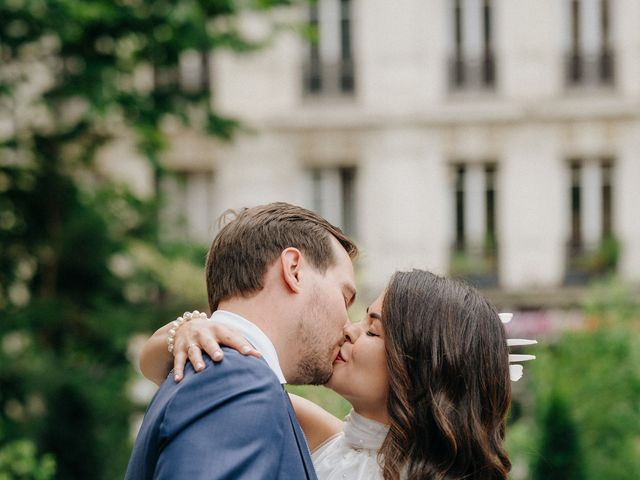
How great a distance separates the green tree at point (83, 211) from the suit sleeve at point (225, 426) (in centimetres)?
528

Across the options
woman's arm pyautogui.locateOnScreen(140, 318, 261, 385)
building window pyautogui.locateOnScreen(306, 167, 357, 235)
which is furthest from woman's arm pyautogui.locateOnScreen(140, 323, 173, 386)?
building window pyautogui.locateOnScreen(306, 167, 357, 235)

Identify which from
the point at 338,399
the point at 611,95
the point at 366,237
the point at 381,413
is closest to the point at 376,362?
the point at 381,413

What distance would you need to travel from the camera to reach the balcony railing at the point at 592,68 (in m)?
18.8

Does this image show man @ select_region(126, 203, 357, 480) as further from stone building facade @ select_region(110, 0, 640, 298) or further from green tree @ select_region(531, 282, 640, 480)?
stone building facade @ select_region(110, 0, 640, 298)

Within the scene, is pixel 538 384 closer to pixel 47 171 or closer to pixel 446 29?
pixel 47 171

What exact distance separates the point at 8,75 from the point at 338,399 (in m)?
4.54

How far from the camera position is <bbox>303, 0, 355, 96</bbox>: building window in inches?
747

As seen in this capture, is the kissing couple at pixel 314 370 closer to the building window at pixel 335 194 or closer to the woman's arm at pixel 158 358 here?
the woman's arm at pixel 158 358

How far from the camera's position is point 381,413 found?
302 cm

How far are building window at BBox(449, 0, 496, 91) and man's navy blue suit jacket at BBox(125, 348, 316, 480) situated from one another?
56.5 ft

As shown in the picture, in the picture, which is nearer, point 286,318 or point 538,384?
point 286,318

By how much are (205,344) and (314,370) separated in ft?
1.30

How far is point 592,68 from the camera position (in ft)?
61.6

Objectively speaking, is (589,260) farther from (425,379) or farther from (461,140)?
(425,379)
